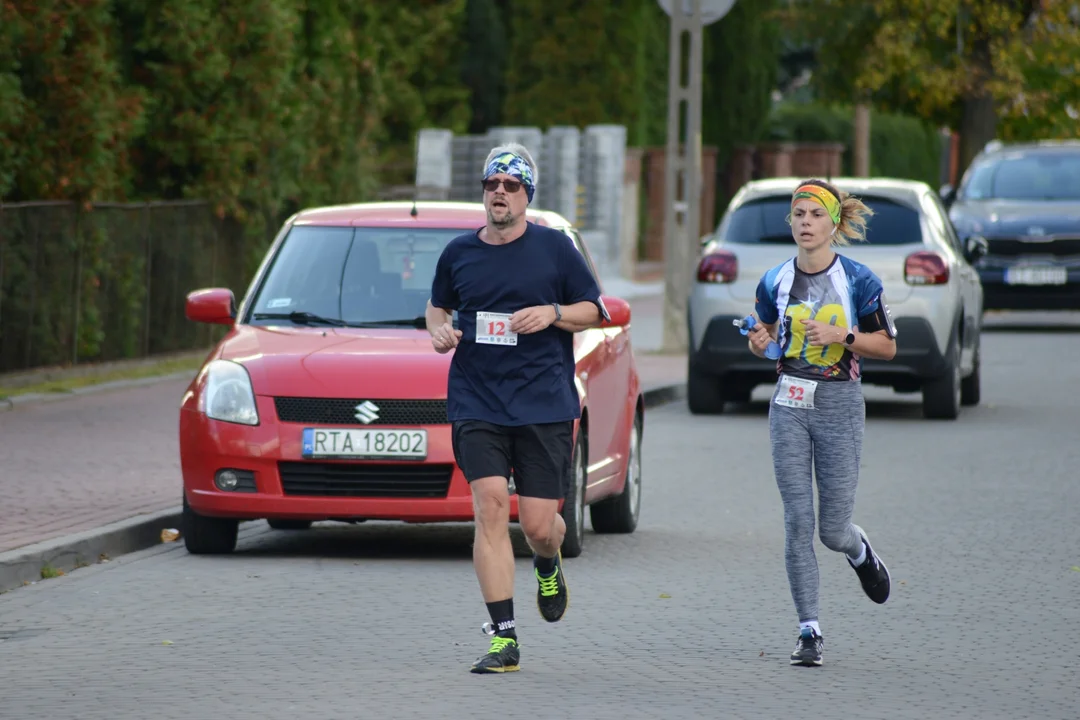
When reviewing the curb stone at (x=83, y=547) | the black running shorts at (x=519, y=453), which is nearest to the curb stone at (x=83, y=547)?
the curb stone at (x=83, y=547)

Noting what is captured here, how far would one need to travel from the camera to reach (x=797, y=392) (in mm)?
7945

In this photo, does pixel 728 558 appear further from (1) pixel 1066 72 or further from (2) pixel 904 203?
(1) pixel 1066 72

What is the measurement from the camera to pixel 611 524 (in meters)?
11.6

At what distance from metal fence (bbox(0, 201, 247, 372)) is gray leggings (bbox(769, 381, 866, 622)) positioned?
36.1ft

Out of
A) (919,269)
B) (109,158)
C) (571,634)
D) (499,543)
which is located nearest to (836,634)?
(571,634)

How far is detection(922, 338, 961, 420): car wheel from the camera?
17172 mm

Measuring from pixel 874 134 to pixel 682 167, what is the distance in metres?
35.2

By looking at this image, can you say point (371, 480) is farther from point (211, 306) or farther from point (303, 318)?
point (211, 306)

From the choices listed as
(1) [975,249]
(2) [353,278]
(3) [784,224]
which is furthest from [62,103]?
(2) [353,278]

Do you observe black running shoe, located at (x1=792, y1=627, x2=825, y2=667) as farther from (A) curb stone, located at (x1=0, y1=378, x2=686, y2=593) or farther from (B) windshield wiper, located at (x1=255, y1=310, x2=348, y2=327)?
(B) windshield wiper, located at (x1=255, y1=310, x2=348, y2=327)

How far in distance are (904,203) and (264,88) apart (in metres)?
7.18

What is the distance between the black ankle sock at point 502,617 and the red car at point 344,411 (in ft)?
7.59

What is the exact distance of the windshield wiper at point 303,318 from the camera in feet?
36.2

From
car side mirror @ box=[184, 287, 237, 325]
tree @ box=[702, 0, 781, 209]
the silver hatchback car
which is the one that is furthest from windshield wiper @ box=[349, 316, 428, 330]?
tree @ box=[702, 0, 781, 209]
